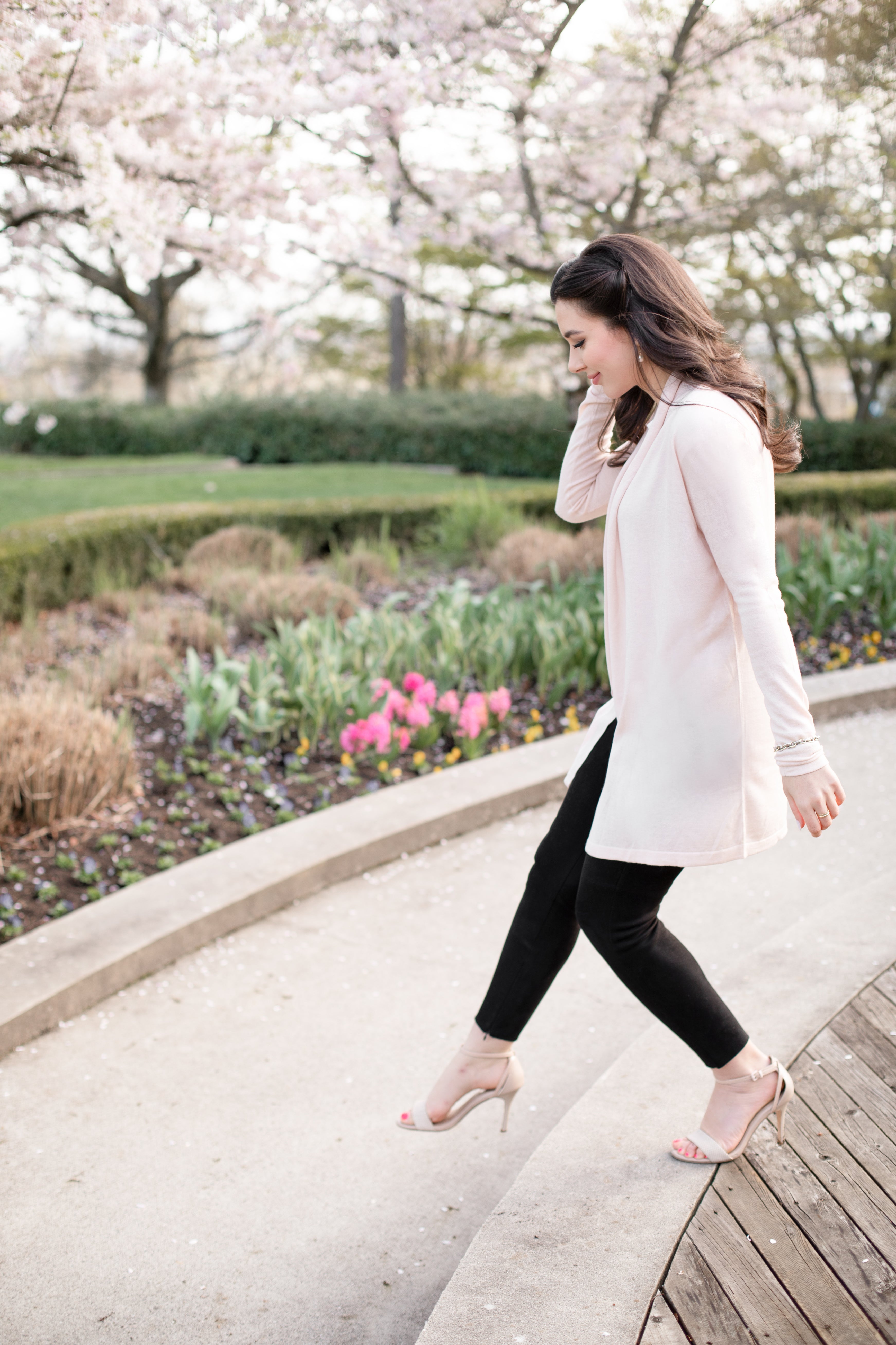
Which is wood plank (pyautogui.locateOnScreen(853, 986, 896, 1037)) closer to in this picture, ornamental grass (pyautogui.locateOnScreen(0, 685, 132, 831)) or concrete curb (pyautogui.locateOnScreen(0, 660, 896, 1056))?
concrete curb (pyautogui.locateOnScreen(0, 660, 896, 1056))

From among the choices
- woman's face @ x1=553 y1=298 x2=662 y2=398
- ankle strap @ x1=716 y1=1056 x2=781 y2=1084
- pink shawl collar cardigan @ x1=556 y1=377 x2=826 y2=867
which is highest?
woman's face @ x1=553 y1=298 x2=662 y2=398

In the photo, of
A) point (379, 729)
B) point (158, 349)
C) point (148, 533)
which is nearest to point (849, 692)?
point (379, 729)

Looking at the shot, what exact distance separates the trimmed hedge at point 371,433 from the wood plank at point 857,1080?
1322cm

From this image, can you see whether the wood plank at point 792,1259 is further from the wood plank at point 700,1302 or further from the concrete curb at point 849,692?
the concrete curb at point 849,692

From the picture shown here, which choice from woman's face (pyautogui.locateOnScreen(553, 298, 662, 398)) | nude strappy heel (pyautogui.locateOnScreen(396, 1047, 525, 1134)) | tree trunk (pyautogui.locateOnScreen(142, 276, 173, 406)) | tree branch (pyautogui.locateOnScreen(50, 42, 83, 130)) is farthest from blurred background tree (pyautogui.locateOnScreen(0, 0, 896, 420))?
tree trunk (pyautogui.locateOnScreen(142, 276, 173, 406))

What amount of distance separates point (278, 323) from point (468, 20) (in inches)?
78.0

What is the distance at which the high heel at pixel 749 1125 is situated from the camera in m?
1.81

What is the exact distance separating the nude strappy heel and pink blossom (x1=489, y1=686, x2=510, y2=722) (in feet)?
6.79

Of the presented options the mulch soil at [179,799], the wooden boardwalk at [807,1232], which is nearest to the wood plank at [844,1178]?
the wooden boardwalk at [807,1232]

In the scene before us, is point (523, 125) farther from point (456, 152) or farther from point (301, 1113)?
point (301, 1113)

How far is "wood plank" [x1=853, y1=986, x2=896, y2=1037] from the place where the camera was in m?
2.14

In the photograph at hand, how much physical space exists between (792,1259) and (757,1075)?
0.32 metres

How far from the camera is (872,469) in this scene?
642 inches

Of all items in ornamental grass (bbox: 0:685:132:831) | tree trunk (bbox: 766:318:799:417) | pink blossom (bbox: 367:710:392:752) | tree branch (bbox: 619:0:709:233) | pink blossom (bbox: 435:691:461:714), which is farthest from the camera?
tree trunk (bbox: 766:318:799:417)
